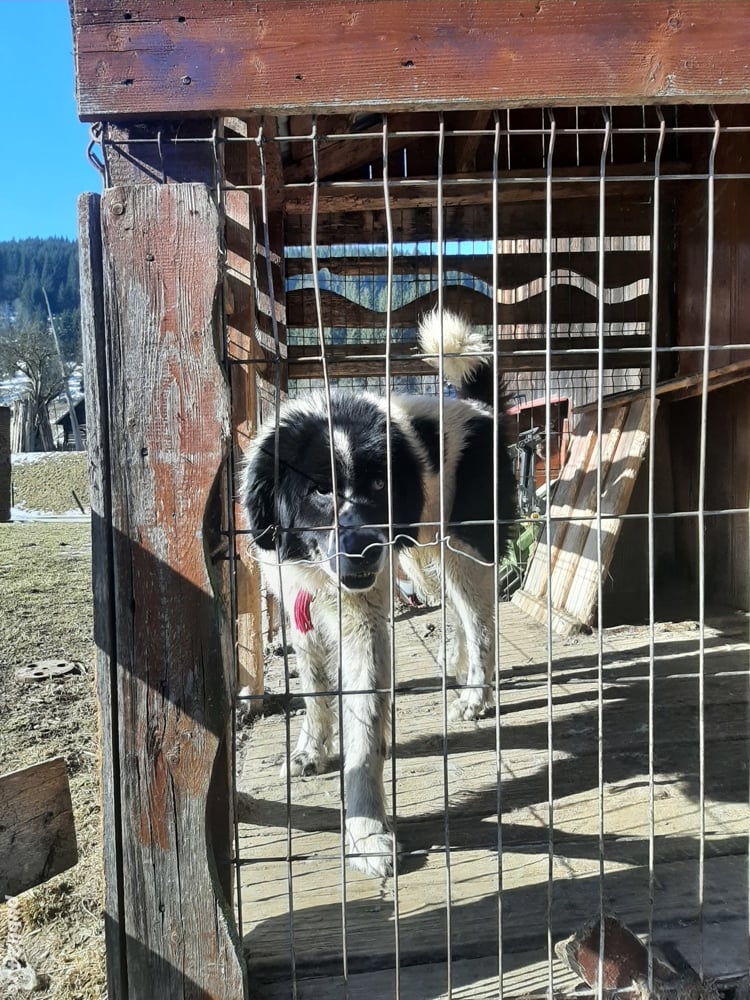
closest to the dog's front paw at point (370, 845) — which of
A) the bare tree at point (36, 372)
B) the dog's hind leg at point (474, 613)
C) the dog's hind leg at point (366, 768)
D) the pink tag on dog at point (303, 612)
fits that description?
the dog's hind leg at point (366, 768)

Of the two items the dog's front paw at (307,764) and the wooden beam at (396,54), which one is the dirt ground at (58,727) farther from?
the wooden beam at (396,54)

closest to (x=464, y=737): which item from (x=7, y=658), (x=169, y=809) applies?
(x=169, y=809)

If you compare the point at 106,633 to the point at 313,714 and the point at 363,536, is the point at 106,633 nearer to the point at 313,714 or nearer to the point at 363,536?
the point at 363,536

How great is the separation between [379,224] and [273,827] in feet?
14.3

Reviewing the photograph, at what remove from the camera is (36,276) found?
208 feet

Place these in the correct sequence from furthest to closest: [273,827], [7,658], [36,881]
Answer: [7,658]
[273,827]
[36,881]

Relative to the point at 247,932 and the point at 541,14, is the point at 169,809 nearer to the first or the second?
the point at 247,932

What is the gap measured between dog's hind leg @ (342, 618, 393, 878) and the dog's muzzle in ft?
0.86

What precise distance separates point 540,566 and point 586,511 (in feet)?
2.69

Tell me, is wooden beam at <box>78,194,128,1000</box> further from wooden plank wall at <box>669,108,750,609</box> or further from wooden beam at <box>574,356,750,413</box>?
wooden plank wall at <box>669,108,750,609</box>

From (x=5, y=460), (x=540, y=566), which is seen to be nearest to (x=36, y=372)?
(x=540, y=566)

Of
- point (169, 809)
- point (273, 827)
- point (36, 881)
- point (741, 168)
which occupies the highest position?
point (741, 168)

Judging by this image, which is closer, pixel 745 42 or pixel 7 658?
pixel 745 42

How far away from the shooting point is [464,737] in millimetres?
3715
